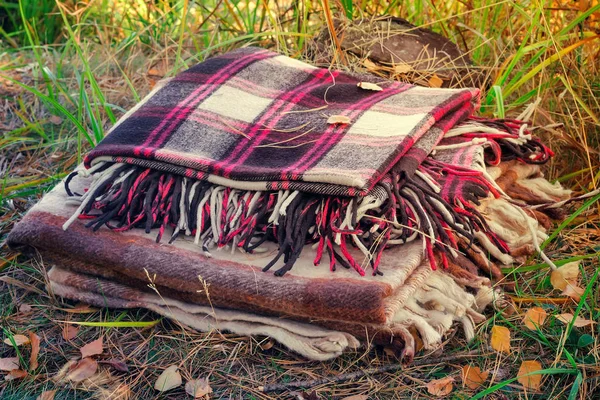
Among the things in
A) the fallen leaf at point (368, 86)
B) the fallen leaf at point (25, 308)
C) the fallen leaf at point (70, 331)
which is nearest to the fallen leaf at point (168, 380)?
the fallen leaf at point (70, 331)

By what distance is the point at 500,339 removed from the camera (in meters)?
1.54

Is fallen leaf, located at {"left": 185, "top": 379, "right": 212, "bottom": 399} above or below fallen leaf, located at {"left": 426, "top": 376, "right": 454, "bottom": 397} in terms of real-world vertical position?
below

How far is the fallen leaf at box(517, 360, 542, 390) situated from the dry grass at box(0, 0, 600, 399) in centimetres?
2

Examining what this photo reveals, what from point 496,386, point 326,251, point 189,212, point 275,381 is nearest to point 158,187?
point 189,212

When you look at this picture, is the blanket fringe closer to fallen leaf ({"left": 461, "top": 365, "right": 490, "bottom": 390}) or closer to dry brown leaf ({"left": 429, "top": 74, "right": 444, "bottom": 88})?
fallen leaf ({"left": 461, "top": 365, "right": 490, "bottom": 390})


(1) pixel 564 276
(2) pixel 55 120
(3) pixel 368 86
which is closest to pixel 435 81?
(3) pixel 368 86

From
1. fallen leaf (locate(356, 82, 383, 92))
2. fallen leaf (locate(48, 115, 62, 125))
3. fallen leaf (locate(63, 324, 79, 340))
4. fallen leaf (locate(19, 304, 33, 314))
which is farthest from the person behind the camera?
fallen leaf (locate(48, 115, 62, 125))

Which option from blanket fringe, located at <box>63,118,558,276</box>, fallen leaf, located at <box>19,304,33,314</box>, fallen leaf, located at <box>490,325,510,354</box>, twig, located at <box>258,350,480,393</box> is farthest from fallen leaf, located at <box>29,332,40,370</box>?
fallen leaf, located at <box>490,325,510,354</box>

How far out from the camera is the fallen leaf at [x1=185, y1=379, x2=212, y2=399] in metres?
1.45

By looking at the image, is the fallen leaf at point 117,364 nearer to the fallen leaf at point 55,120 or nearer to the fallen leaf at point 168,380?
the fallen leaf at point 168,380

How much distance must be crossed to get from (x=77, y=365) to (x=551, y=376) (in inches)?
39.0

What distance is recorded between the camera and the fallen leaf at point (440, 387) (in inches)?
55.9

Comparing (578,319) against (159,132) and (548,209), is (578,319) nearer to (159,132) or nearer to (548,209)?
(548,209)

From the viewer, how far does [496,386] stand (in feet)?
4.40
